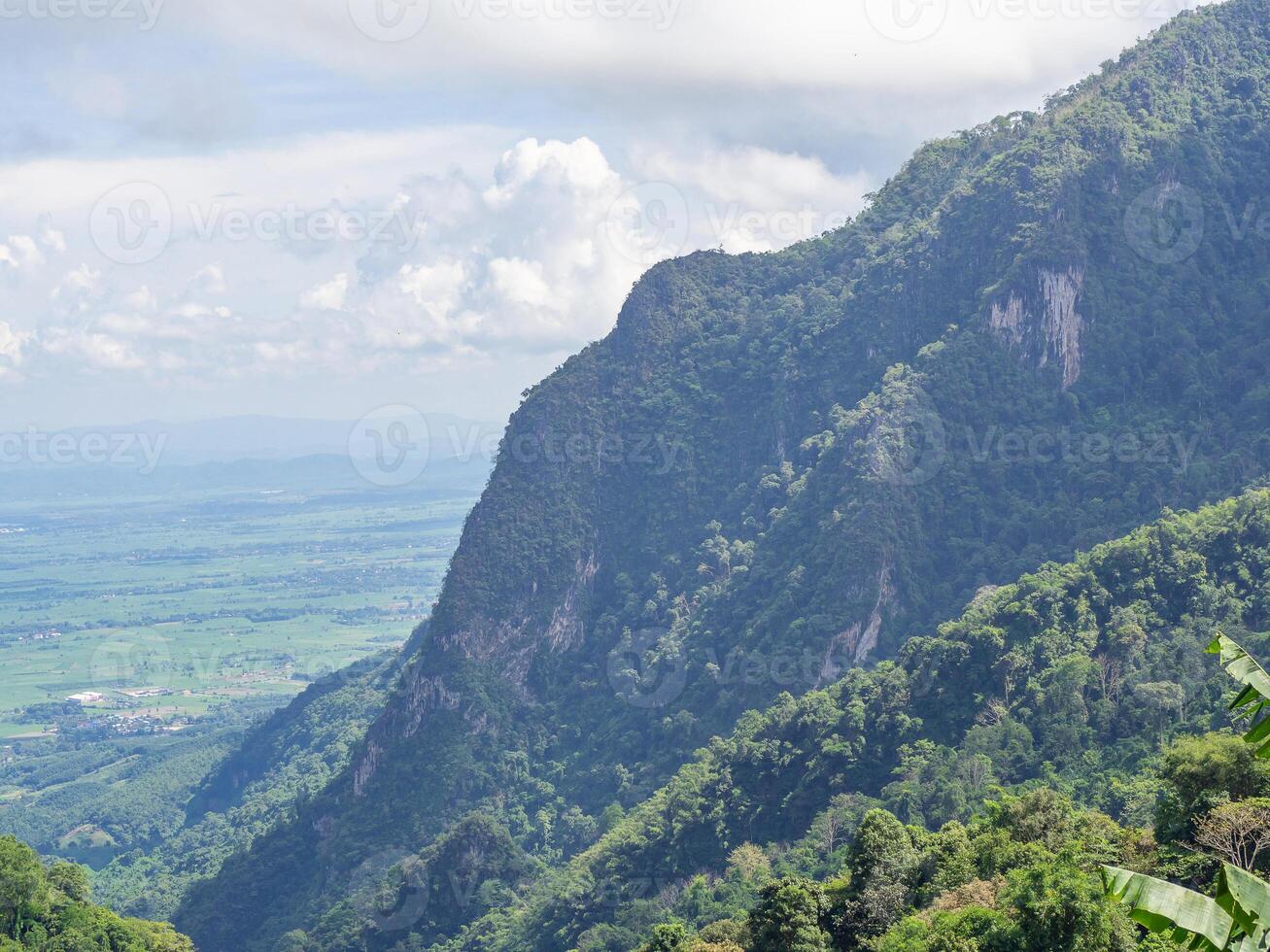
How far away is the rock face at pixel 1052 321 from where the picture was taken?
88.4 meters

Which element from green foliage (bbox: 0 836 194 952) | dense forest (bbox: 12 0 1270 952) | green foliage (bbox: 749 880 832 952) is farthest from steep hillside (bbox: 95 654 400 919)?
green foliage (bbox: 749 880 832 952)

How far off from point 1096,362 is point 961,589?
648 inches

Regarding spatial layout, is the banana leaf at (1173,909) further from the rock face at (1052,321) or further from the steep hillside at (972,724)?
the rock face at (1052,321)

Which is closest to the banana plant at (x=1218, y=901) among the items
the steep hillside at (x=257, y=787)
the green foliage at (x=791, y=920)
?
the green foliage at (x=791, y=920)

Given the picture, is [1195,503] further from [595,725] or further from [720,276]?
[720,276]

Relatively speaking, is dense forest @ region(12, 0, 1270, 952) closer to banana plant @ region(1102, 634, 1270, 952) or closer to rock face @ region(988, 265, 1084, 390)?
rock face @ region(988, 265, 1084, 390)

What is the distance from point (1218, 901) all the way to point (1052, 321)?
82.6 m

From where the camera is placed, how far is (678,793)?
70000mm

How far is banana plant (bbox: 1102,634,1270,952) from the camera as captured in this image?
9578mm

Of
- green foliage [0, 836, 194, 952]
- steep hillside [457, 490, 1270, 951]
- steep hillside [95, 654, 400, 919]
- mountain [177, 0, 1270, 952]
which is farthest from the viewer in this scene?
steep hillside [95, 654, 400, 919]

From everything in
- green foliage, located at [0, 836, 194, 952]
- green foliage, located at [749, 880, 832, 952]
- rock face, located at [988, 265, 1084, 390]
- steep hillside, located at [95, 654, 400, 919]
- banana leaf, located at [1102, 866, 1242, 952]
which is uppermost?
rock face, located at [988, 265, 1084, 390]

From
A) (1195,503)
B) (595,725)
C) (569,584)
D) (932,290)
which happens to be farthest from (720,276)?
(1195,503)

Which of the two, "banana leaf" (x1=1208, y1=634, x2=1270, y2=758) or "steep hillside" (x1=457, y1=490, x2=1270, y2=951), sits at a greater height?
"banana leaf" (x1=1208, y1=634, x2=1270, y2=758)

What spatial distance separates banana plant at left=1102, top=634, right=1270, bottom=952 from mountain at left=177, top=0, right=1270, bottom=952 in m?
58.4
